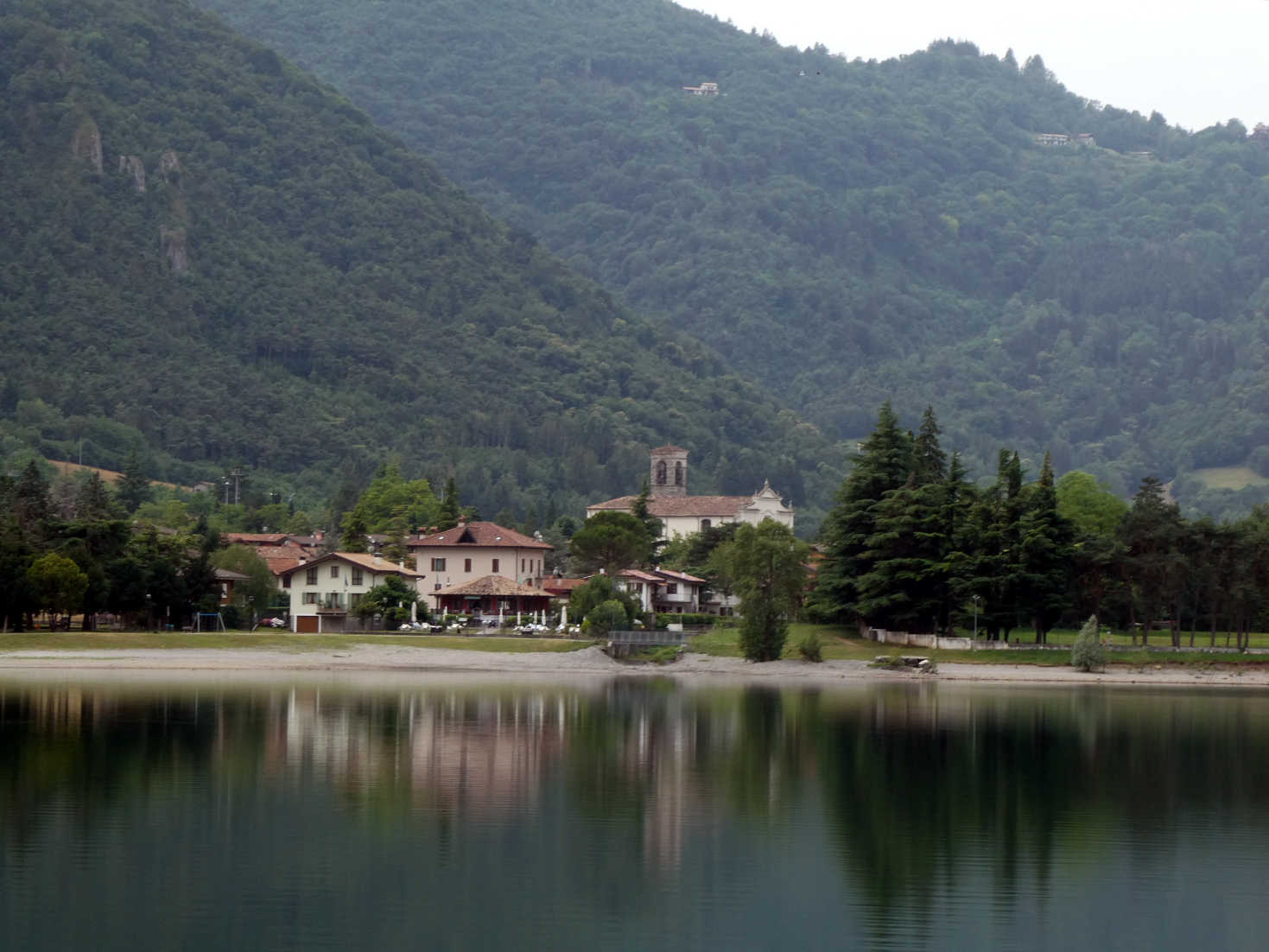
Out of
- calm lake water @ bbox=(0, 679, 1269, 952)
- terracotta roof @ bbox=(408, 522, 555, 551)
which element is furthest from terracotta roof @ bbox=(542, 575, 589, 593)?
calm lake water @ bbox=(0, 679, 1269, 952)

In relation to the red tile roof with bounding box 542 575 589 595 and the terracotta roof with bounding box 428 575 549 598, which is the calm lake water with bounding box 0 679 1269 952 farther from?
→ the red tile roof with bounding box 542 575 589 595

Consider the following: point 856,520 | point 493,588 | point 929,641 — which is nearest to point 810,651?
point 929,641

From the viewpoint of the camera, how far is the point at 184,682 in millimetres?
77500

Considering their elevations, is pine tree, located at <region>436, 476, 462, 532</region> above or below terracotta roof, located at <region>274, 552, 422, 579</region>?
above

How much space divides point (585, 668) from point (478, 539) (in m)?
29.9

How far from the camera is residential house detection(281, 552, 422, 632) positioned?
105000mm

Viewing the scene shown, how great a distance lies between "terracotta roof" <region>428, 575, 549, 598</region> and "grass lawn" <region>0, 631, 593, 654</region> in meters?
15.2

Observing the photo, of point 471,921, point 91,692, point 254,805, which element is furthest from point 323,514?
point 471,921

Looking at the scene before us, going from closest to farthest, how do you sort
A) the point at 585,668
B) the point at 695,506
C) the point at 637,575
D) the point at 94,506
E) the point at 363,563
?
the point at 585,668 < the point at 363,563 < the point at 94,506 < the point at 637,575 < the point at 695,506

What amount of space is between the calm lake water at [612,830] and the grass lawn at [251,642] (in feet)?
60.8

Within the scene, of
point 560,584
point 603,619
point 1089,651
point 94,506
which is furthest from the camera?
point 560,584

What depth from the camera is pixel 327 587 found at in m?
106

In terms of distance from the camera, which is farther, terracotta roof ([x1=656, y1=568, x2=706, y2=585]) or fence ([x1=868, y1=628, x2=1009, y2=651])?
terracotta roof ([x1=656, y1=568, x2=706, y2=585])

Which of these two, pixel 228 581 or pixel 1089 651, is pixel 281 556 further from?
pixel 1089 651
